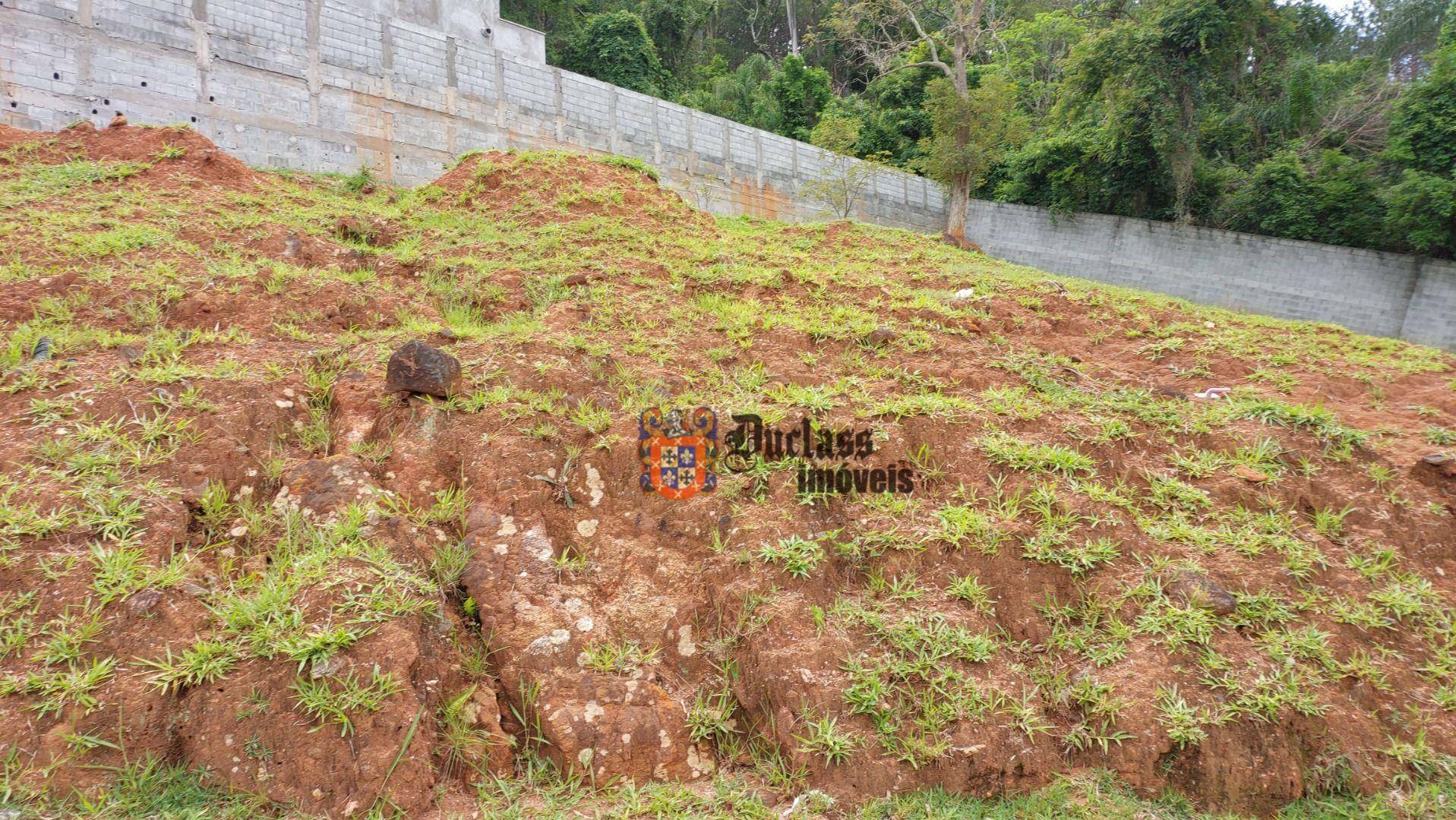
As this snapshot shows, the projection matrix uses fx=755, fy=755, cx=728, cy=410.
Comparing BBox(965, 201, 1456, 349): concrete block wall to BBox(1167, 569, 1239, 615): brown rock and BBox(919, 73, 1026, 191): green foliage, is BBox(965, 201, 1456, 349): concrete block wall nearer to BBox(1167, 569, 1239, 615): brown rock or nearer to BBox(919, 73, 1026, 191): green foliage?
BBox(919, 73, 1026, 191): green foliage

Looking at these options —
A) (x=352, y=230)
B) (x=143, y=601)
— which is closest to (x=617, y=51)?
(x=352, y=230)

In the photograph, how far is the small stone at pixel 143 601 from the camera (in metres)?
2.85

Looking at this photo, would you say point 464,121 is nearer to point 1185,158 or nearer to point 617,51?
point 617,51

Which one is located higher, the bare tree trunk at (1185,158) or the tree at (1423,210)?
the bare tree trunk at (1185,158)

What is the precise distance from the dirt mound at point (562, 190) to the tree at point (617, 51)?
1270 cm

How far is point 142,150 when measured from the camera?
25.2 feet

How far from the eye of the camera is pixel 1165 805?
2.92 meters

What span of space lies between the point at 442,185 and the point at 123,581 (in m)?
6.71

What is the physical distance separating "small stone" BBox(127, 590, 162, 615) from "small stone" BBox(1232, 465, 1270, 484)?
527cm

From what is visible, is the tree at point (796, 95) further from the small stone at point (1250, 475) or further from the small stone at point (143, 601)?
the small stone at point (143, 601)

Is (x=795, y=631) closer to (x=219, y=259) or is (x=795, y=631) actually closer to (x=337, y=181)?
(x=219, y=259)

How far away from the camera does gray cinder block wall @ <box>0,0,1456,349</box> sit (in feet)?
29.6

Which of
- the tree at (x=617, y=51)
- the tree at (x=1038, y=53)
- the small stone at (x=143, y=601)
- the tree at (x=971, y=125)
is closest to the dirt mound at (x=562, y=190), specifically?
the small stone at (x=143, y=601)

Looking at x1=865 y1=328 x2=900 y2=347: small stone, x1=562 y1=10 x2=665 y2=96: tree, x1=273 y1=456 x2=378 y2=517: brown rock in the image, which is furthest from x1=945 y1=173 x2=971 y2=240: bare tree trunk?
x1=273 y1=456 x2=378 y2=517: brown rock
